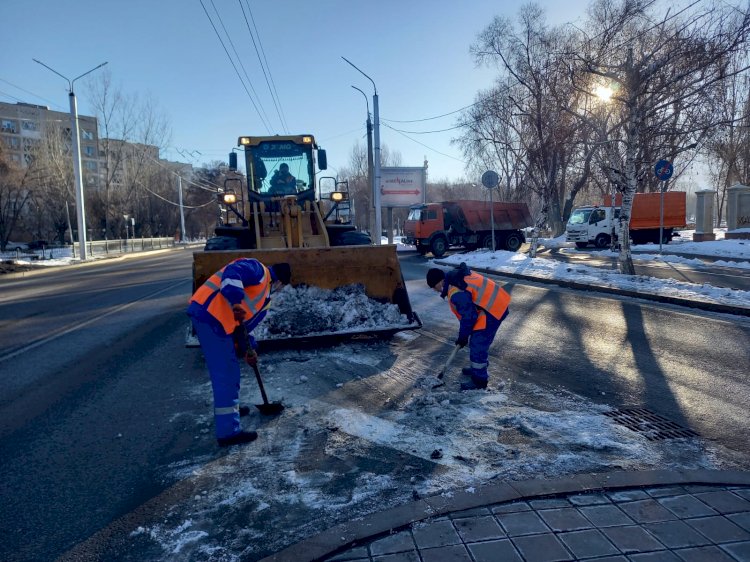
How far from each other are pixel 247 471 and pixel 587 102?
1422 centimetres

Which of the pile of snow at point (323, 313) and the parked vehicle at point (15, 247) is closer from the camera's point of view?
the pile of snow at point (323, 313)

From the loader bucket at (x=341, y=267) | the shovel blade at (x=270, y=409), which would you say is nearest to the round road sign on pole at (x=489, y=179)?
the loader bucket at (x=341, y=267)

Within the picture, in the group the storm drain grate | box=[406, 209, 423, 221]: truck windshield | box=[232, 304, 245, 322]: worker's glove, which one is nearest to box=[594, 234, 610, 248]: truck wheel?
box=[406, 209, 423, 221]: truck windshield

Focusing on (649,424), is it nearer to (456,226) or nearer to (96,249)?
(456,226)

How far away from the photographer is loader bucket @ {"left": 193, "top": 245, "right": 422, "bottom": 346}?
23.2ft

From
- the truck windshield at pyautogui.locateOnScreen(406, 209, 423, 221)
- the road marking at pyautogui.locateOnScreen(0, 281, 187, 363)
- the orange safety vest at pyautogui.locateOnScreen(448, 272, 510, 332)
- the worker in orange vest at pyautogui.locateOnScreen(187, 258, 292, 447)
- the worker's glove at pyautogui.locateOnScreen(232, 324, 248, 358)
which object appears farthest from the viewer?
the truck windshield at pyautogui.locateOnScreen(406, 209, 423, 221)

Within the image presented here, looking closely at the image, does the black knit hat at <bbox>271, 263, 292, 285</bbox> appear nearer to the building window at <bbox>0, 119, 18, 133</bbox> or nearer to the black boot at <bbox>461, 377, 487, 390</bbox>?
the black boot at <bbox>461, 377, 487, 390</bbox>

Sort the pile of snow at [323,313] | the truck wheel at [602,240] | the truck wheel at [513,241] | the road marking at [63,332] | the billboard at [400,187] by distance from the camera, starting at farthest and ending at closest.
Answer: the billboard at [400,187] → the truck wheel at [513,241] → the truck wheel at [602,240] → the road marking at [63,332] → the pile of snow at [323,313]

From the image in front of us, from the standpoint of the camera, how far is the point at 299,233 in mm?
9555

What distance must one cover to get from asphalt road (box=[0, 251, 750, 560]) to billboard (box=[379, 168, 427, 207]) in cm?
2109

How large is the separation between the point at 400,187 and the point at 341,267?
79.7 feet

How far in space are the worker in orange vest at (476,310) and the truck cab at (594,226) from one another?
23.0m

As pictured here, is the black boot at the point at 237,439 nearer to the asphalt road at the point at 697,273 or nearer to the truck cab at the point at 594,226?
the asphalt road at the point at 697,273

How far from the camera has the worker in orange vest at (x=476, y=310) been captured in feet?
16.2
